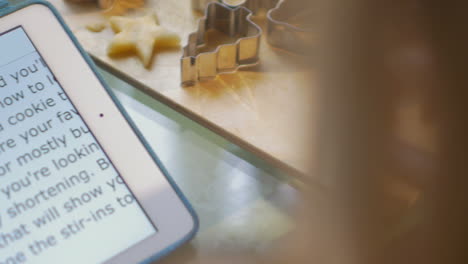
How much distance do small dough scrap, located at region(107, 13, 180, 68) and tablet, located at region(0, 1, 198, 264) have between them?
90 millimetres

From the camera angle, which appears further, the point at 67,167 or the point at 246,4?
the point at 246,4

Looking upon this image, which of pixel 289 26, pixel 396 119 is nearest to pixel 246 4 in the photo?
pixel 289 26

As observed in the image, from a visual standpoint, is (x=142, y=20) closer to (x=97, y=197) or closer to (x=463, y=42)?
(x=97, y=197)

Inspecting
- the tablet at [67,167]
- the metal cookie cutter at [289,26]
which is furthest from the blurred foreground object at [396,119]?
the metal cookie cutter at [289,26]

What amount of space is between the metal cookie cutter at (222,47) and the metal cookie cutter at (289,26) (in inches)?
0.7

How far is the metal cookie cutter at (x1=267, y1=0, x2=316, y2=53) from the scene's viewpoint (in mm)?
452

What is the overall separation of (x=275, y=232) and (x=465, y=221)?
238 millimetres

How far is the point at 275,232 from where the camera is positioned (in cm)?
37

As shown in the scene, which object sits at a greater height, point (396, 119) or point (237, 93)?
point (396, 119)

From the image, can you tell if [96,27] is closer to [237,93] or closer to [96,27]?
[96,27]

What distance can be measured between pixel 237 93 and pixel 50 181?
175 millimetres

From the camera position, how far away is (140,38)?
46cm

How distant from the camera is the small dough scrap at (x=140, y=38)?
46cm

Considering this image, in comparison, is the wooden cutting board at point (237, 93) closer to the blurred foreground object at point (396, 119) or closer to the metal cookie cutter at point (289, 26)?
the metal cookie cutter at point (289, 26)
